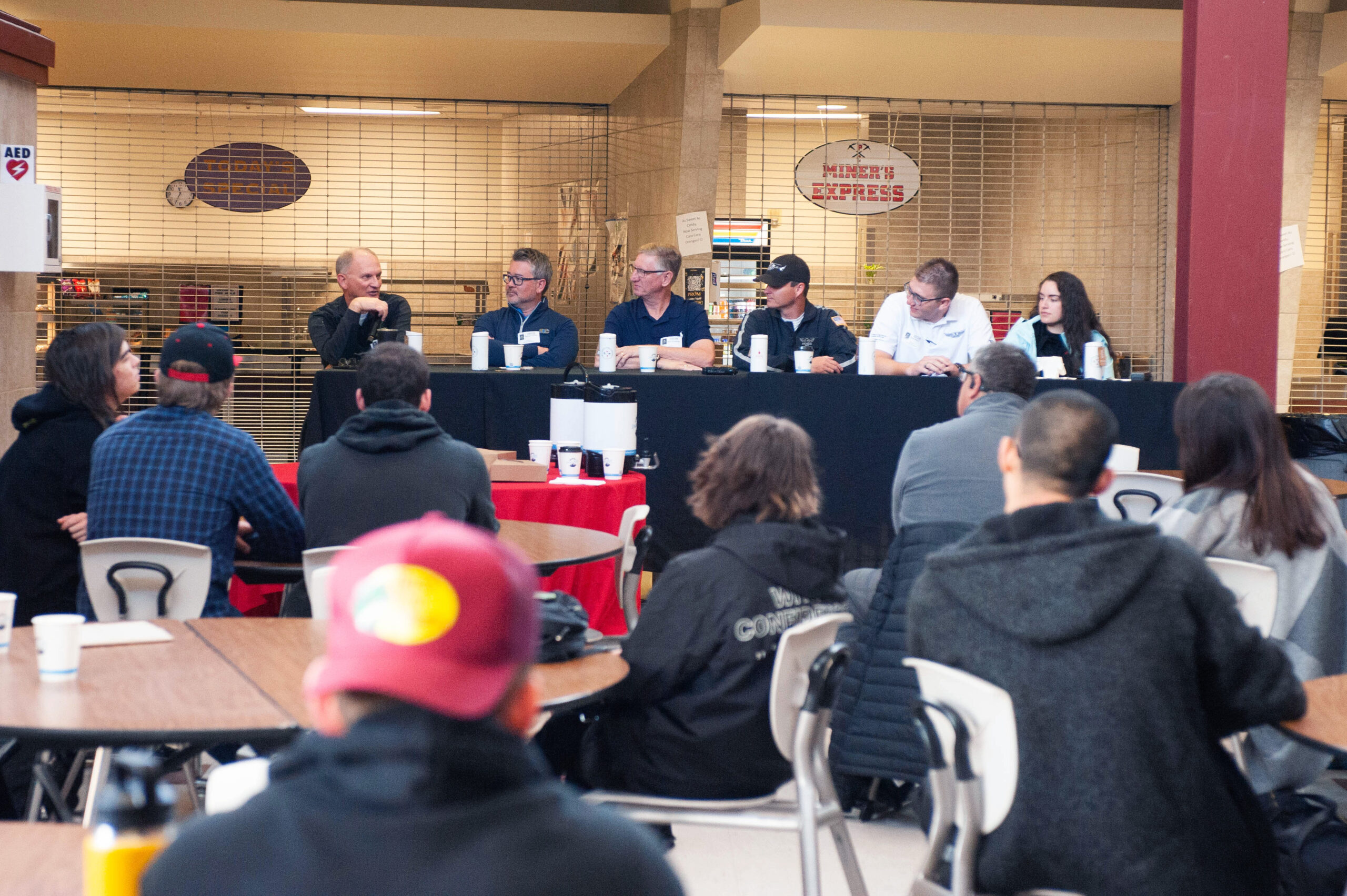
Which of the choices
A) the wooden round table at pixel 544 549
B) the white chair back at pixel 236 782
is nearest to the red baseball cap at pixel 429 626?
the white chair back at pixel 236 782

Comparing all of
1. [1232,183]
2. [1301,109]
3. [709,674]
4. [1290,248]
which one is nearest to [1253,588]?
[709,674]

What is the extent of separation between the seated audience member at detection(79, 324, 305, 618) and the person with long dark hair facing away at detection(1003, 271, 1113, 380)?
3.89 meters

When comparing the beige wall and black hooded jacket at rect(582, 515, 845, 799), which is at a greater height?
the beige wall

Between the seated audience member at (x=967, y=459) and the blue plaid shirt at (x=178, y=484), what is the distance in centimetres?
165

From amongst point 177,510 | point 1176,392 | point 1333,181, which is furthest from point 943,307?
point 1333,181

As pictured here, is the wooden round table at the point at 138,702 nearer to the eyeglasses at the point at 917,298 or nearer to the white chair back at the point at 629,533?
the white chair back at the point at 629,533

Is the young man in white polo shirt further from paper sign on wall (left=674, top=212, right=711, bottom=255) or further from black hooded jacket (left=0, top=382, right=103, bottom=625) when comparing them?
black hooded jacket (left=0, top=382, right=103, bottom=625)

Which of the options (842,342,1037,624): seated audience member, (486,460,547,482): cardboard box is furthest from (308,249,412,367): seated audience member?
(842,342,1037,624): seated audience member

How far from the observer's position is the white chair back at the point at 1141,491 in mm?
4148

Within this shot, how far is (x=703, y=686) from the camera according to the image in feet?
7.91

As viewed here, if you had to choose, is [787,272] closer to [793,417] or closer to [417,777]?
[793,417]

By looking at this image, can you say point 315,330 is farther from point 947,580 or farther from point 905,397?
point 947,580

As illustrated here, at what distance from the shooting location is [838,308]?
8.90 meters

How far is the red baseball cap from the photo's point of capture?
83 cm
